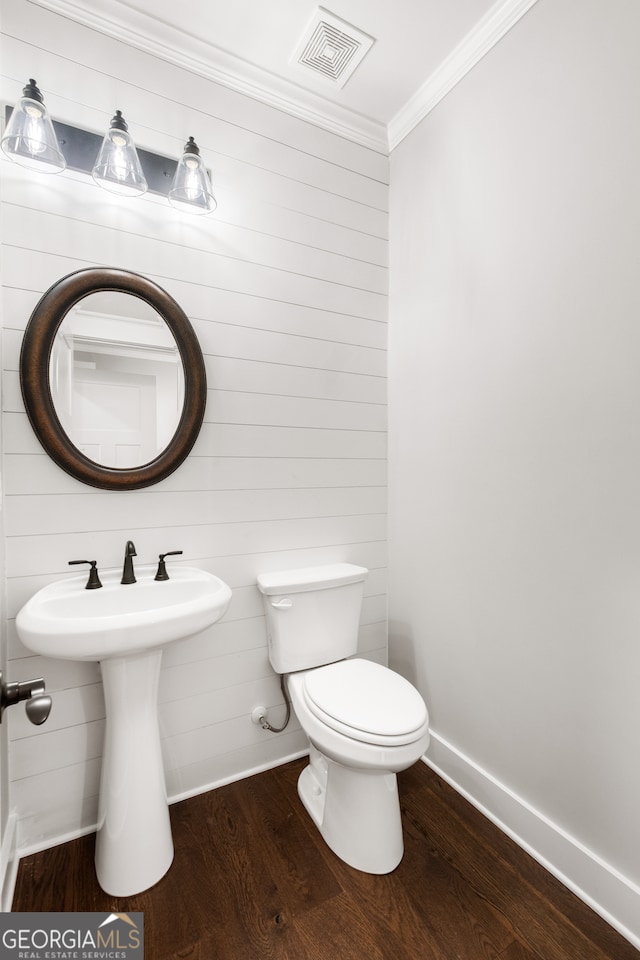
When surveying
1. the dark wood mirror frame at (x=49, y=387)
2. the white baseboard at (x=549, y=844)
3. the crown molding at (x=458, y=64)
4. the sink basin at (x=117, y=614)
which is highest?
the crown molding at (x=458, y=64)

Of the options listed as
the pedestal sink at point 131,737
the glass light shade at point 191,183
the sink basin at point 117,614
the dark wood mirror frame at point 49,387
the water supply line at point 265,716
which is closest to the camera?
the sink basin at point 117,614

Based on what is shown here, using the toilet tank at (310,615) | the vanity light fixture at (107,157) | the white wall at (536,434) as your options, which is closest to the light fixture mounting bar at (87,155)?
the vanity light fixture at (107,157)

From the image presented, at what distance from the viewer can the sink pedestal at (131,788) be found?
1326 millimetres

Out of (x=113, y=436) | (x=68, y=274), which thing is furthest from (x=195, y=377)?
(x=68, y=274)

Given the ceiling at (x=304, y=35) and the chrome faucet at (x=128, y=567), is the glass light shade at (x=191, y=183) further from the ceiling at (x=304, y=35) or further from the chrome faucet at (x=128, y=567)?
the chrome faucet at (x=128, y=567)

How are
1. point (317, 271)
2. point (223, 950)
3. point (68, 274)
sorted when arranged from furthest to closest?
point (317, 271) < point (68, 274) < point (223, 950)

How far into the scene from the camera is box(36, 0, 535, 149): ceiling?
1.50m

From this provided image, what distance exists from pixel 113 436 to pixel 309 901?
1.48 m

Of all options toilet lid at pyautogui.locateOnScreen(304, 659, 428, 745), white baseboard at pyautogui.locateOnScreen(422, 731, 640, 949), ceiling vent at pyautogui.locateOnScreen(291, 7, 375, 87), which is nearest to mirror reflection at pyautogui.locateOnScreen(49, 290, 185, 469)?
toilet lid at pyautogui.locateOnScreen(304, 659, 428, 745)

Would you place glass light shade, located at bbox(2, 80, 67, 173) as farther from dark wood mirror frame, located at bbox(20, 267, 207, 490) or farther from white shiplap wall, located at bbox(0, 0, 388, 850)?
dark wood mirror frame, located at bbox(20, 267, 207, 490)

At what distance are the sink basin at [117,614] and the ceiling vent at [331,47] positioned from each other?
1852mm

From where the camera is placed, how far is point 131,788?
135cm

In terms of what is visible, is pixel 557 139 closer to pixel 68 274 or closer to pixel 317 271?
pixel 317 271

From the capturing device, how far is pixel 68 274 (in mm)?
1474
